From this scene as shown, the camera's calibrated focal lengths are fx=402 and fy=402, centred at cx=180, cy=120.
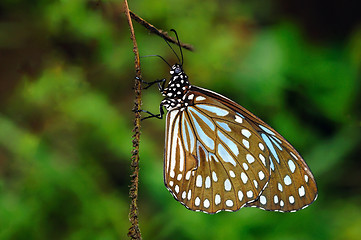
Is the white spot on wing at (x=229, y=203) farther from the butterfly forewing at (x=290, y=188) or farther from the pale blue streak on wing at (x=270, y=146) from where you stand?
the pale blue streak on wing at (x=270, y=146)

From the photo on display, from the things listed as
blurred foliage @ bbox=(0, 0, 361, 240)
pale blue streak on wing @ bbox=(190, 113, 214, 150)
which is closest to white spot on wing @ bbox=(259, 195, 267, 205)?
pale blue streak on wing @ bbox=(190, 113, 214, 150)

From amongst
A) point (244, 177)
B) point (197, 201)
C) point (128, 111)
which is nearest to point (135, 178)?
point (197, 201)

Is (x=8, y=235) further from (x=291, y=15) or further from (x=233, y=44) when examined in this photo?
(x=291, y=15)

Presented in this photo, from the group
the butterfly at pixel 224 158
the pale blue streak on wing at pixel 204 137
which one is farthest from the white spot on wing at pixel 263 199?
the pale blue streak on wing at pixel 204 137

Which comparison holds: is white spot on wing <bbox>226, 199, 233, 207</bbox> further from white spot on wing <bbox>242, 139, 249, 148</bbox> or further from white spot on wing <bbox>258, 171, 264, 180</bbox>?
white spot on wing <bbox>242, 139, 249, 148</bbox>

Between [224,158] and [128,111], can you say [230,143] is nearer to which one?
[224,158]
